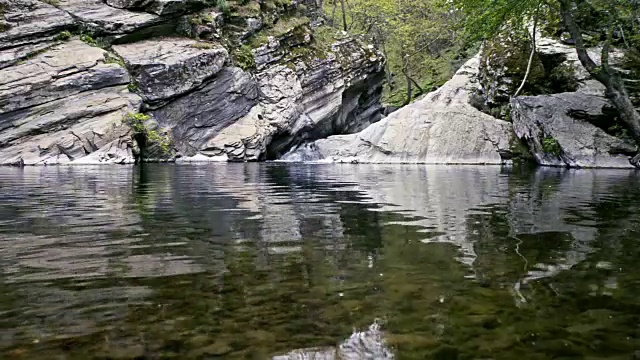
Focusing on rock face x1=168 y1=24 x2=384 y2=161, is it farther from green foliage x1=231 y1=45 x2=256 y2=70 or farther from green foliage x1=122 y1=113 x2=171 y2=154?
→ green foliage x1=122 y1=113 x2=171 y2=154

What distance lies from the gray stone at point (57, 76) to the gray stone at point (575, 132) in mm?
24768

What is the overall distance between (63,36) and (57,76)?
4.12 metres

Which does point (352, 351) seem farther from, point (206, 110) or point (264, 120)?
point (264, 120)

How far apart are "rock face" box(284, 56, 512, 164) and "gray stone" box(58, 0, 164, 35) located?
1489cm

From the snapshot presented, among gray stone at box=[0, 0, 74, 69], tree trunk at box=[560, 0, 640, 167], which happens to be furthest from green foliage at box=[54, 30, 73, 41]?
tree trunk at box=[560, 0, 640, 167]

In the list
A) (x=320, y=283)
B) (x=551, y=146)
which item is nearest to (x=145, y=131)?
(x=551, y=146)

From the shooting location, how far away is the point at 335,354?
3209 mm

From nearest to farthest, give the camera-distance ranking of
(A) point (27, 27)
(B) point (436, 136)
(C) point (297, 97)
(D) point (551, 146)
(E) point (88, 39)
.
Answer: (D) point (551, 146) < (B) point (436, 136) < (A) point (27, 27) < (E) point (88, 39) < (C) point (297, 97)

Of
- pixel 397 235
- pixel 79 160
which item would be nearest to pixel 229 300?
pixel 397 235

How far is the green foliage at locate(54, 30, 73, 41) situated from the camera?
108ft

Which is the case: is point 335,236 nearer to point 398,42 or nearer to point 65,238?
point 65,238

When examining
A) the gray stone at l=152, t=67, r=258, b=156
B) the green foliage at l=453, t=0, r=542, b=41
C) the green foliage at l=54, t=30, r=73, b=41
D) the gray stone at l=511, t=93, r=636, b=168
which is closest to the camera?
the green foliage at l=453, t=0, r=542, b=41

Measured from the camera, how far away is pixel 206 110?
36219mm

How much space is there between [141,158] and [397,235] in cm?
2934
